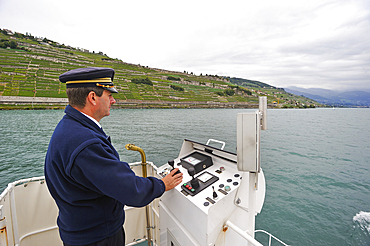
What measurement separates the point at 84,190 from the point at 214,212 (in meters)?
0.99

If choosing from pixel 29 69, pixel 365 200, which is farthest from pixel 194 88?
pixel 365 200

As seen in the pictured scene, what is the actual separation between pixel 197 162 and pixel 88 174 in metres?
1.35

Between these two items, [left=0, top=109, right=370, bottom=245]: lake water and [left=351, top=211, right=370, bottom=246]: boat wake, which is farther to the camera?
[left=0, top=109, right=370, bottom=245]: lake water

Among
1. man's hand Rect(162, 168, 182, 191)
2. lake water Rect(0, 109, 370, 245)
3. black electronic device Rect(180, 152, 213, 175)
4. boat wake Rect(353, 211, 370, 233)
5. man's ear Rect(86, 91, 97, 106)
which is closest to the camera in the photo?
man's ear Rect(86, 91, 97, 106)

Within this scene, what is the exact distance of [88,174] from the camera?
0.98 metres

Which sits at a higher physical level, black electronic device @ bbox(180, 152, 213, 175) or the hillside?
the hillside

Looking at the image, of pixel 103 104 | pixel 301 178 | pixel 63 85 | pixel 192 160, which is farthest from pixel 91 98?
pixel 63 85

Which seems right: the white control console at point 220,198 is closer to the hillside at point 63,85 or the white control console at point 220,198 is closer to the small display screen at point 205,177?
the small display screen at point 205,177

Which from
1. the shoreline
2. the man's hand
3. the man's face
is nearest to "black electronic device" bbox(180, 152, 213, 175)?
the man's hand

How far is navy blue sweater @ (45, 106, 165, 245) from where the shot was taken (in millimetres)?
991

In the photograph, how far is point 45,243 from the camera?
2445mm

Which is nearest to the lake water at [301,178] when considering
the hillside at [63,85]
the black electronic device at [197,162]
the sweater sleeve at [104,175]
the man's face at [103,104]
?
the black electronic device at [197,162]

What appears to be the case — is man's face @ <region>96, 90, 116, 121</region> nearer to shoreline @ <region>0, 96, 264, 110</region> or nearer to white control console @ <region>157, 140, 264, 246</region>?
white control console @ <region>157, 140, 264, 246</region>

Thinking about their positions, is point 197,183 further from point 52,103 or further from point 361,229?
point 52,103
